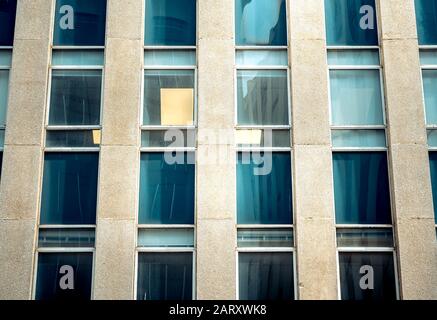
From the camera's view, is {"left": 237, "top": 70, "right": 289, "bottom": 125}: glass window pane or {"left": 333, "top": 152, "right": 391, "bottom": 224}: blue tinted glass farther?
{"left": 237, "top": 70, "right": 289, "bottom": 125}: glass window pane

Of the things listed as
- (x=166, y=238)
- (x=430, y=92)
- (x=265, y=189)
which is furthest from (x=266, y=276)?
(x=430, y=92)

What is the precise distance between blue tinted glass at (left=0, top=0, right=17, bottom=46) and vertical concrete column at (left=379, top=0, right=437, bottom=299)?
32.1 feet

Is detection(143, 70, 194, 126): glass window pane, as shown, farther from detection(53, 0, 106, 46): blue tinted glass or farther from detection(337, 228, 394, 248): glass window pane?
detection(337, 228, 394, 248): glass window pane

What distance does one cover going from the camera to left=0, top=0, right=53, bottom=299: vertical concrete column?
14.8m

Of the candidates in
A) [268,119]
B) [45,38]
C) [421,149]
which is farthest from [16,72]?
[421,149]

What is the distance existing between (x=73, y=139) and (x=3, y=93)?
2.33 meters

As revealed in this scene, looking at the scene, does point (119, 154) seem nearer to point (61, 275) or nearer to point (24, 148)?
point (24, 148)

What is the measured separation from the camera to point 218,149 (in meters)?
15.6

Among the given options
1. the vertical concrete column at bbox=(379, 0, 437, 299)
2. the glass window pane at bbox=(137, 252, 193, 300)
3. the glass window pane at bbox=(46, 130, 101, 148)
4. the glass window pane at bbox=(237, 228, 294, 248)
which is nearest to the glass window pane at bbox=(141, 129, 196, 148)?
the glass window pane at bbox=(46, 130, 101, 148)

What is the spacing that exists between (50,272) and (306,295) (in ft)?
20.0

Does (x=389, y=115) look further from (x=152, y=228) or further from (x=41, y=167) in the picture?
(x=41, y=167)

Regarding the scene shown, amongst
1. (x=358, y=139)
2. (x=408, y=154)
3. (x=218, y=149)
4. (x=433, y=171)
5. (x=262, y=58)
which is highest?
(x=262, y=58)

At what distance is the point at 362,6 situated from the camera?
16.9 meters

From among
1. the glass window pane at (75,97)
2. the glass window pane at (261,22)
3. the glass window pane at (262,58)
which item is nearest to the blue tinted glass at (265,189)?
the glass window pane at (262,58)
